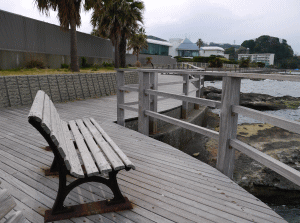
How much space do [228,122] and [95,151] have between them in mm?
1587

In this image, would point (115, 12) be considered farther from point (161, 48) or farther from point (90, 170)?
point (161, 48)

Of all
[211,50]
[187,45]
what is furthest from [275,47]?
[187,45]

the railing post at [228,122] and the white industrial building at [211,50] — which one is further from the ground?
the white industrial building at [211,50]

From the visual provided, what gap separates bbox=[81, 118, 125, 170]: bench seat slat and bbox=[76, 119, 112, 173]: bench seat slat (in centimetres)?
5

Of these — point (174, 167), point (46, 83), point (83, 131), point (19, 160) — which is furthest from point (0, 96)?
point (174, 167)

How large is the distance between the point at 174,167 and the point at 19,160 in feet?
6.82

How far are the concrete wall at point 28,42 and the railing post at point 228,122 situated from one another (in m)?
9.96

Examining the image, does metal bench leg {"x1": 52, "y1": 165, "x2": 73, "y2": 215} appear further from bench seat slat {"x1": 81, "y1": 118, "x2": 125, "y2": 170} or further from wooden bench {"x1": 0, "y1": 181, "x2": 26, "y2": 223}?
wooden bench {"x1": 0, "y1": 181, "x2": 26, "y2": 223}

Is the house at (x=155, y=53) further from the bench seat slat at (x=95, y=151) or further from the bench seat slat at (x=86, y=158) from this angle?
the bench seat slat at (x=86, y=158)

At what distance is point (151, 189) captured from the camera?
257 centimetres

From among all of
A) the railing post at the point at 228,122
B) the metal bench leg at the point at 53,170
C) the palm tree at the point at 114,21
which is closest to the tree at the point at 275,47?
the palm tree at the point at 114,21

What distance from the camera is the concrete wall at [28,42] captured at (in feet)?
32.7

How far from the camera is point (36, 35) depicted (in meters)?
11.8

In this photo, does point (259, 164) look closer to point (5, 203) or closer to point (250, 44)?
point (5, 203)
